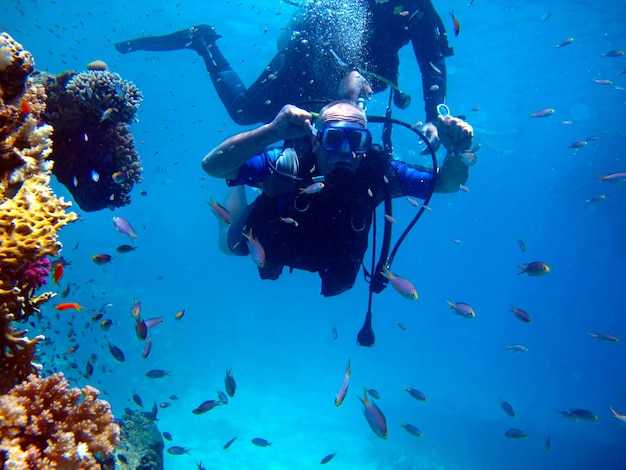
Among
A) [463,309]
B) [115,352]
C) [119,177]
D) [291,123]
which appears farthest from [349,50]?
[115,352]

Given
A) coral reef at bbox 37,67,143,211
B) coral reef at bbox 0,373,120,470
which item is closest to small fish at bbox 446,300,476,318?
coral reef at bbox 37,67,143,211

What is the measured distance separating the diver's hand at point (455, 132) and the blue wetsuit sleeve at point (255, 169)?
197 cm

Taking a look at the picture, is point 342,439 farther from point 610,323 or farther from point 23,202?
point 610,323

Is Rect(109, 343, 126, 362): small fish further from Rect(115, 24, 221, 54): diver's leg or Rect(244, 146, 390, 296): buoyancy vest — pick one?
Rect(115, 24, 221, 54): diver's leg

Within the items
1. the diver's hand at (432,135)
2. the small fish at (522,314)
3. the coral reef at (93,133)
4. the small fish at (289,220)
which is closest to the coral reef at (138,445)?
the coral reef at (93,133)

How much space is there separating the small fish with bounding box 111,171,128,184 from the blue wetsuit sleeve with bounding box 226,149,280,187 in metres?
1.17

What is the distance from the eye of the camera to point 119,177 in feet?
14.1

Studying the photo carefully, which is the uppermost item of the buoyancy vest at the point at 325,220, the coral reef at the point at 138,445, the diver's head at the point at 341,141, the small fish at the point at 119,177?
the small fish at the point at 119,177

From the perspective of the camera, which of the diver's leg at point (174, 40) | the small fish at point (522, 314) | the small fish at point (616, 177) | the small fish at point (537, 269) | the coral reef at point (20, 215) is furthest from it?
the diver's leg at point (174, 40)

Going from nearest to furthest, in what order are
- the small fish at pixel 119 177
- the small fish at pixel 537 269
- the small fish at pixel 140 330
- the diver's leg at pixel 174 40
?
the small fish at pixel 119 177 < the small fish at pixel 140 330 < the small fish at pixel 537 269 < the diver's leg at pixel 174 40

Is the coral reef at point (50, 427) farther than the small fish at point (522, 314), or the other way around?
the small fish at point (522, 314)

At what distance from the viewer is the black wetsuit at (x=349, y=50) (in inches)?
283

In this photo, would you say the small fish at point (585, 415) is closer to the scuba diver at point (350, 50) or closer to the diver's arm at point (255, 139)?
the scuba diver at point (350, 50)

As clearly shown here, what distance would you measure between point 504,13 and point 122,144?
24552 mm
